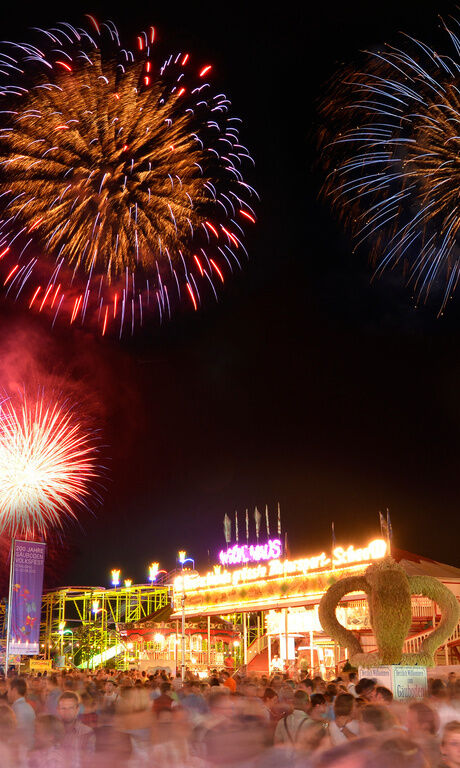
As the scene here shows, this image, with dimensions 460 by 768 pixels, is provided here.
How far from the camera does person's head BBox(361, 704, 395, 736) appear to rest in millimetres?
5465

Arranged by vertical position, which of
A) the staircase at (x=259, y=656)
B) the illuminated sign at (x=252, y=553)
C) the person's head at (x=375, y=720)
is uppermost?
the illuminated sign at (x=252, y=553)

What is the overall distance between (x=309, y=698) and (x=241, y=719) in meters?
5.22

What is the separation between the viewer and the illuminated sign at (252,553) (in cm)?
4328

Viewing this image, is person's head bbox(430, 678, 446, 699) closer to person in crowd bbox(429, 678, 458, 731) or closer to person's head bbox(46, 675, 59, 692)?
person in crowd bbox(429, 678, 458, 731)

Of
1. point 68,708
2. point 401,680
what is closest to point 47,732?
point 68,708

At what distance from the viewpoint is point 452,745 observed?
17.5 feet

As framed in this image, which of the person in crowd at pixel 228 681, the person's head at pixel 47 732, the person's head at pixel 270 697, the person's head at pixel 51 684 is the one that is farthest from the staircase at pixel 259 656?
the person's head at pixel 47 732

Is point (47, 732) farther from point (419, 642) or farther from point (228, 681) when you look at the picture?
point (419, 642)

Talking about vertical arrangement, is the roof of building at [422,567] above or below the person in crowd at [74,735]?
above

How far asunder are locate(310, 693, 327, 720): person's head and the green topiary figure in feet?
31.2

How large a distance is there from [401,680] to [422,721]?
8.47 meters

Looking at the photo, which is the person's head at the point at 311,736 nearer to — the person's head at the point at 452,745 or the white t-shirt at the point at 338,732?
the white t-shirt at the point at 338,732

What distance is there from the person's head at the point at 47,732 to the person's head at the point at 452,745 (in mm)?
2929

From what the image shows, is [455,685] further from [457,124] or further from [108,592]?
[108,592]
